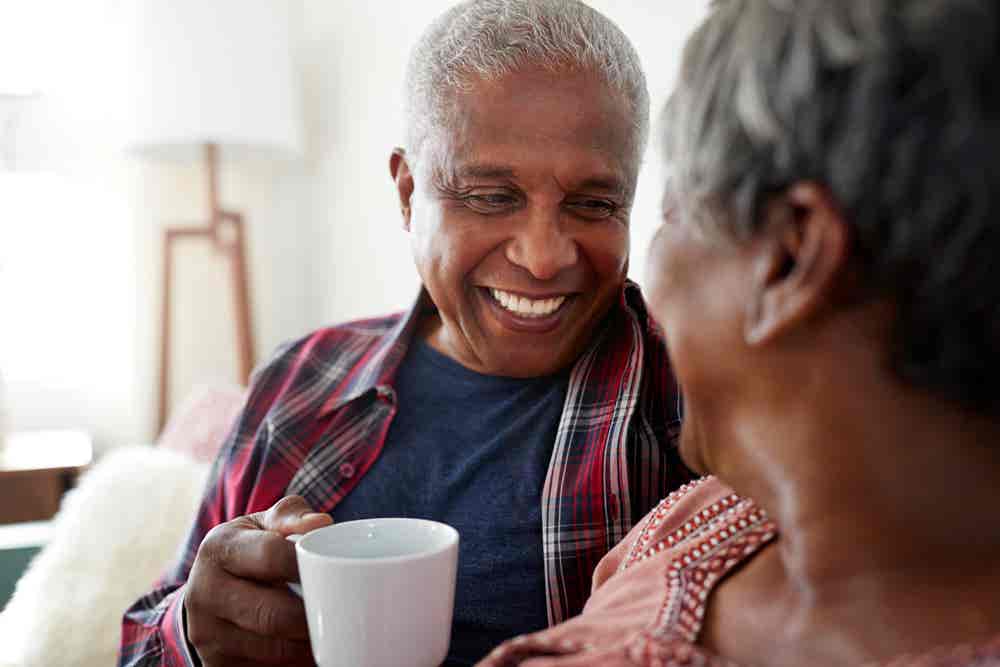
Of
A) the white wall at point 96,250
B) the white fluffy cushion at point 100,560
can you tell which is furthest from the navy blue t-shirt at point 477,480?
the white wall at point 96,250

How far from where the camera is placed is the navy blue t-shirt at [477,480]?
1001 millimetres

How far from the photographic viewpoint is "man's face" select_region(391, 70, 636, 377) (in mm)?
999

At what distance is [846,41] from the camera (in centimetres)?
45

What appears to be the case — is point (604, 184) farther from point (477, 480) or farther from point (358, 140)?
point (358, 140)

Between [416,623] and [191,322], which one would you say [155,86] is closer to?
[191,322]

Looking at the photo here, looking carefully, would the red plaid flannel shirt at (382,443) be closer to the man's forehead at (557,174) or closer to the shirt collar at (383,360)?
the shirt collar at (383,360)

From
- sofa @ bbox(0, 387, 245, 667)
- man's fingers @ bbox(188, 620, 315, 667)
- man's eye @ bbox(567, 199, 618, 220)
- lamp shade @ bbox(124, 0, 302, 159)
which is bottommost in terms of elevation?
sofa @ bbox(0, 387, 245, 667)

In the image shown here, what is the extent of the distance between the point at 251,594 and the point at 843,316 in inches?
23.6

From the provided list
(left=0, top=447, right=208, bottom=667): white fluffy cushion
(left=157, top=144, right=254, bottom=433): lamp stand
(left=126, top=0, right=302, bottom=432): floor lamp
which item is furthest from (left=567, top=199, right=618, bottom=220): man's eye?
(left=157, top=144, right=254, bottom=433): lamp stand

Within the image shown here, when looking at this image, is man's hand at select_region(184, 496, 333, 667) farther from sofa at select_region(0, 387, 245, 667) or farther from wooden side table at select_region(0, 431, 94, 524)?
wooden side table at select_region(0, 431, 94, 524)

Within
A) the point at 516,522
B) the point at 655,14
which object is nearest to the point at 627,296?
the point at 516,522

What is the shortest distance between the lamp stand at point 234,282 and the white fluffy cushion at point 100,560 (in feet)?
5.09

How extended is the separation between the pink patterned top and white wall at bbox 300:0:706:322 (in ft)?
3.27

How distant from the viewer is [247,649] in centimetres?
87
